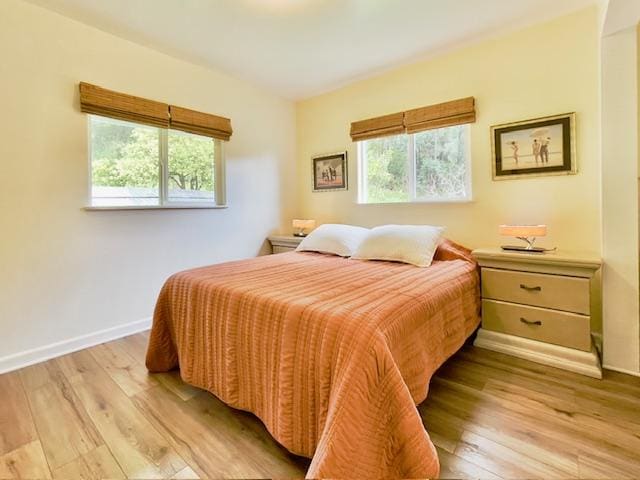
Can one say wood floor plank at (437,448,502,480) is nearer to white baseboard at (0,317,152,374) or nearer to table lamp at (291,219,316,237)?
white baseboard at (0,317,152,374)

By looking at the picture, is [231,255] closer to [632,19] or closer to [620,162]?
[620,162]

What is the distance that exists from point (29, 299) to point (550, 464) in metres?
3.18

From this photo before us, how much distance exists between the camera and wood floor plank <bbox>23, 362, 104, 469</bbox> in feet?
4.51

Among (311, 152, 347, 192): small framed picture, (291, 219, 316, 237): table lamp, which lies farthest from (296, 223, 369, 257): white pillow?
(311, 152, 347, 192): small framed picture

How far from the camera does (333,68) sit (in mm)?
3234

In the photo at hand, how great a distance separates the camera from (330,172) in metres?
3.88

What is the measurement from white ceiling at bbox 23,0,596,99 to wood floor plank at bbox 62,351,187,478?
8.30 feet

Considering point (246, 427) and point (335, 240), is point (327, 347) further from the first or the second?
point (335, 240)

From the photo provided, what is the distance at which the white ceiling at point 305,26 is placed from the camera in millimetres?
2230

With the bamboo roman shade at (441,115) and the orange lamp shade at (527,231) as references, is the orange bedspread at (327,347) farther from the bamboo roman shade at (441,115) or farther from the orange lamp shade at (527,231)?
the bamboo roman shade at (441,115)

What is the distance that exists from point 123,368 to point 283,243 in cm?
208

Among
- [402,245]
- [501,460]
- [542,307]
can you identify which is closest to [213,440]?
[501,460]

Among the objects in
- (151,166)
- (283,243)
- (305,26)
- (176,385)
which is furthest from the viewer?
(283,243)

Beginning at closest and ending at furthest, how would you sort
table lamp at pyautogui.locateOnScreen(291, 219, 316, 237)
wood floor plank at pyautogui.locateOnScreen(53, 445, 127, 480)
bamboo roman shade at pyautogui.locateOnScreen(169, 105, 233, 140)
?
wood floor plank at pyautogui.locateOnScreen(53, 445, 127, 480) < bamboo roman shade at pyautogui.locateOnScreen(169, 105, 233, 140) < table lamp at pyautogui.locateOnScreen(291, 219, 316, 237)
